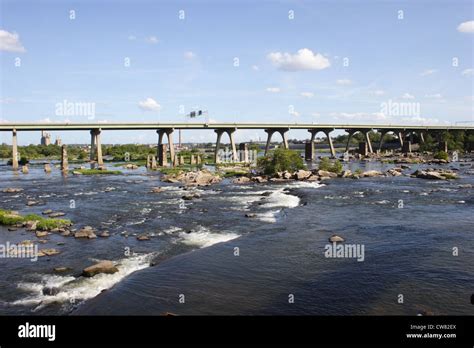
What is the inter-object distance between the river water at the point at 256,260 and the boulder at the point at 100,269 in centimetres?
62

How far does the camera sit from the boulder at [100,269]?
23625mm

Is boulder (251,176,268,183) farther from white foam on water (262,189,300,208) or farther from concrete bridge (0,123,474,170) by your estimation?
concrete bridge (0,123,474,170)

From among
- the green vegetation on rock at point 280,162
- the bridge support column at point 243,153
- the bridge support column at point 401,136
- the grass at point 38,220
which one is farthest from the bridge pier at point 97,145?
the bridge support column at point 401,136

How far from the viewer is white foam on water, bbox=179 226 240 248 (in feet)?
102

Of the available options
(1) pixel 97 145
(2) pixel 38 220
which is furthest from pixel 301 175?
(1) pixel 97 145

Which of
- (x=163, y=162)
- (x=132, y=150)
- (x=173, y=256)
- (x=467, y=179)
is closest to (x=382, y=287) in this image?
(x=173, y=256)

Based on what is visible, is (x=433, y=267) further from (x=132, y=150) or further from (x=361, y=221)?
(x=132, y=150)

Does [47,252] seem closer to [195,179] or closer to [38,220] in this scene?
[38,220]

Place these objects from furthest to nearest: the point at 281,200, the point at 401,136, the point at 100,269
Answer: the point at 401,136
the point at 281,200
the point at 100,269

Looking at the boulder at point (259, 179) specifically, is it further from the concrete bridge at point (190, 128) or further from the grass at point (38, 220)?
the concrete bridge at point (190, 128)

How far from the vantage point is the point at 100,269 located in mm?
24016

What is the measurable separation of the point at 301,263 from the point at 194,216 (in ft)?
60.5

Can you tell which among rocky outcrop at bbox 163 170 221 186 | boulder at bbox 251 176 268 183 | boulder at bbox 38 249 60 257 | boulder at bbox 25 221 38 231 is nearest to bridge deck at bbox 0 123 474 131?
rocky outcrop at bbox 163 170 221 186

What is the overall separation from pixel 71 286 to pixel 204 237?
1263 centimetres
